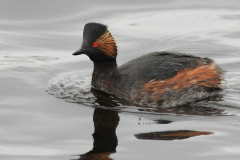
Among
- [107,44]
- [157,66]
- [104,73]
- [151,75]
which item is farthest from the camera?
[104,73]

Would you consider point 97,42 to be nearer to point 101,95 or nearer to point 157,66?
point 101,95

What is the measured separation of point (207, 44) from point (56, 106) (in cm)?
505

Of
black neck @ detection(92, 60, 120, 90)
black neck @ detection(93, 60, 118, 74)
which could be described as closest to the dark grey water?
black neck @ detection(92, 60, 120, 90)

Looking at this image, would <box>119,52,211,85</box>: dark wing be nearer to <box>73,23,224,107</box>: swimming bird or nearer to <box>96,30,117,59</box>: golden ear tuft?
<box>73,23,224,107</box>: swimming bird

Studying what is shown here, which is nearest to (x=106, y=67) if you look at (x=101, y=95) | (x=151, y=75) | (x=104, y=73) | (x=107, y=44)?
(x=104, y=73)

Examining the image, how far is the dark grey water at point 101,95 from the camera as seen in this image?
596 cm

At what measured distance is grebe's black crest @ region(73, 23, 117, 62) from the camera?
8188 millimetres

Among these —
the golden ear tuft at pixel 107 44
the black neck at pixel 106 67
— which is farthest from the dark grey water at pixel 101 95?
the golden ear tuft at pixel 107 44

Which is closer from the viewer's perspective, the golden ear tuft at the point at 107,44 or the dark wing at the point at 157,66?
the dark wing at the point at 157,66

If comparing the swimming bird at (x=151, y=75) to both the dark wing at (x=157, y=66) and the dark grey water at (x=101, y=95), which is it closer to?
the dark wing at (x=157, y=66)

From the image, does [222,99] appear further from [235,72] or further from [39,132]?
[39,132]

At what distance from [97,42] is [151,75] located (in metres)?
1.12

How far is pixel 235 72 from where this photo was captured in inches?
376

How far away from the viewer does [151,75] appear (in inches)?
317
